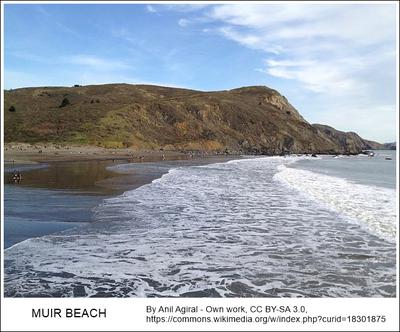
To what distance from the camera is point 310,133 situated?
6407 inches

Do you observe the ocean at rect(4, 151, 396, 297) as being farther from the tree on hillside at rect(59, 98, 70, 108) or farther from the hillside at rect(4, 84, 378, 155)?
the tree on hillside at rect(59, 98, 70, 108)

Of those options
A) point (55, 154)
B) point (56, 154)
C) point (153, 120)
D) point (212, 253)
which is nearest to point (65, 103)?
point (153, 120)

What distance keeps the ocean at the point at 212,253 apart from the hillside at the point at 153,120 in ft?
214

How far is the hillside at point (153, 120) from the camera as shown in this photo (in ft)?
283

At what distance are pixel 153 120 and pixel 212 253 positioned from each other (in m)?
101

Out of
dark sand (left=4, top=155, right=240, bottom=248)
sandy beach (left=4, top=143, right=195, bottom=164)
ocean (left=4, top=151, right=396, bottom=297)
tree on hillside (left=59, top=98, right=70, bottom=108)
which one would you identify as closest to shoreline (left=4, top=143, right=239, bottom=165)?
sandy beach (left=4, top=143, right=195, bottom=164)

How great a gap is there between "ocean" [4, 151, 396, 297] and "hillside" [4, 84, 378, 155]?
65.1 meters

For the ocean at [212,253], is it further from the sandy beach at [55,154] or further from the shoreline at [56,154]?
the sandy beach at [55,154]

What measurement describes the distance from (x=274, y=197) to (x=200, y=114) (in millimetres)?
108796

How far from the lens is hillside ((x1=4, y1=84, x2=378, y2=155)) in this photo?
8625 cm

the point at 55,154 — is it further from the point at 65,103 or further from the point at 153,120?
the point at 153,120

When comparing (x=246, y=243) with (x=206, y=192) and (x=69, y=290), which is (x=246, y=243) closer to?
(x=69, y=290)

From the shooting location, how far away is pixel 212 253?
9.98m

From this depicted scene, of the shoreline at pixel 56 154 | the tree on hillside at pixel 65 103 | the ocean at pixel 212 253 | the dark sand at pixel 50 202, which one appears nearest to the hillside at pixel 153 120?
the tree on hillside at pixel 65 103
